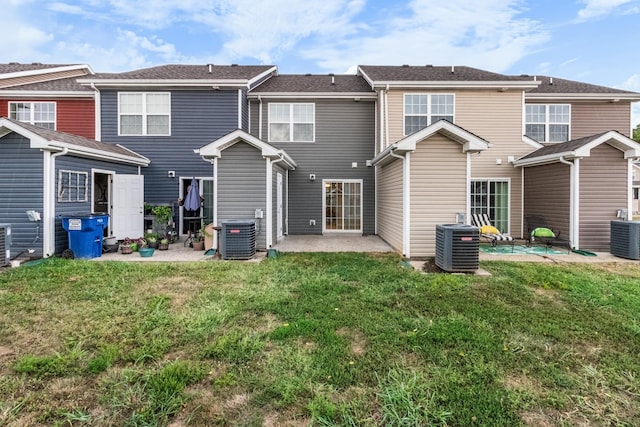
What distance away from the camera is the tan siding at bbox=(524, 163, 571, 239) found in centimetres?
866

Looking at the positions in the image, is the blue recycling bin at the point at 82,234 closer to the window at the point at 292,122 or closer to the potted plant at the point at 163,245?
the potted plant at the point at 163,245

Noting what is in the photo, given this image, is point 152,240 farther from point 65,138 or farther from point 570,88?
point 570,88

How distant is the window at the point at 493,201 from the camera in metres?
10.6

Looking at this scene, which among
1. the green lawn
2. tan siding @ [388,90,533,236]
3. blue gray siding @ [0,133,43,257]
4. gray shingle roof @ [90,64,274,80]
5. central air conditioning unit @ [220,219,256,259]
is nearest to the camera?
the green lawn

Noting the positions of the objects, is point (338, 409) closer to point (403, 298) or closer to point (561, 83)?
point (403, 298)

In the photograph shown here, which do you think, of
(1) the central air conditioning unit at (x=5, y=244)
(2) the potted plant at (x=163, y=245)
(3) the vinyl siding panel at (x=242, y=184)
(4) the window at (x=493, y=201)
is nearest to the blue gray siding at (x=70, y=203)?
(1) the central air conditioning unit at (x=5, y=244)

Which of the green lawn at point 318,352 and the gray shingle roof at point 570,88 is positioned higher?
the gray shingle roof at point 570,88

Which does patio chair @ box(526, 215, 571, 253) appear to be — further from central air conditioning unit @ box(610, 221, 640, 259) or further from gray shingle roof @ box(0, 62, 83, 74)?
gray shingle roof @ box(0, 62, 83, 74)

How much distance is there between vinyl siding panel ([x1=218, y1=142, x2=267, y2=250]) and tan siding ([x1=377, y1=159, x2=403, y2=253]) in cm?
365

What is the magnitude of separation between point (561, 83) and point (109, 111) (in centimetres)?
1753

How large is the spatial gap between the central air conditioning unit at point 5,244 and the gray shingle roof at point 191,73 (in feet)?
21.1

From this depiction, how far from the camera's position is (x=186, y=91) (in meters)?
10.7

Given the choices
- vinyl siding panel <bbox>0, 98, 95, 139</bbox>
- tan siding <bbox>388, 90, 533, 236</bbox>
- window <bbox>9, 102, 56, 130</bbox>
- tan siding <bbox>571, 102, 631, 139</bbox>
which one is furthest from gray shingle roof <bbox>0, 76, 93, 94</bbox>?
tan siding <bbox>571, 102, 631, 139</bbox>

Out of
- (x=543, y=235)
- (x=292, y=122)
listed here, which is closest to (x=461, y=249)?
(x=543, y=235)
